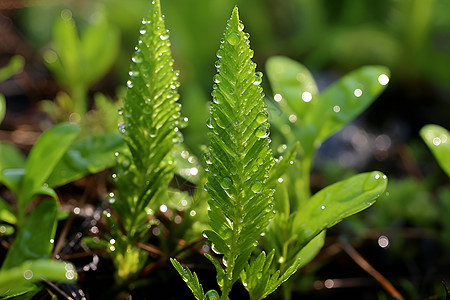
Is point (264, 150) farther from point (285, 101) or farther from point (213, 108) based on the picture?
point (285, 101)

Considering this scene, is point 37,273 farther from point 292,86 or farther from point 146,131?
point 292,86

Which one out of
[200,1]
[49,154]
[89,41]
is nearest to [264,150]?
[49,154]

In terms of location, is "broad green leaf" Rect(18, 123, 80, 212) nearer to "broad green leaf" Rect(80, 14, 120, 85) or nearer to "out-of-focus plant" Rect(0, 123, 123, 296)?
"out-of-focus plant" Rect(0, 123, 123, 296)

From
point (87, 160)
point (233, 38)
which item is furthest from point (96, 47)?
point (233, 38)

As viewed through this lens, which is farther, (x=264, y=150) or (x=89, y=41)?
(x=89, y=41)

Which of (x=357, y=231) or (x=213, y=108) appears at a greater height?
(x=213, y=108)

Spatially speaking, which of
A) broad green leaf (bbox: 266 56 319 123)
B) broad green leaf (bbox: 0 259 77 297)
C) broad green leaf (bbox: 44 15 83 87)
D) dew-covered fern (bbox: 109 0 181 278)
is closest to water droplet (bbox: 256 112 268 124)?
dew-covered fern (bbox: 109 0 181 278)
